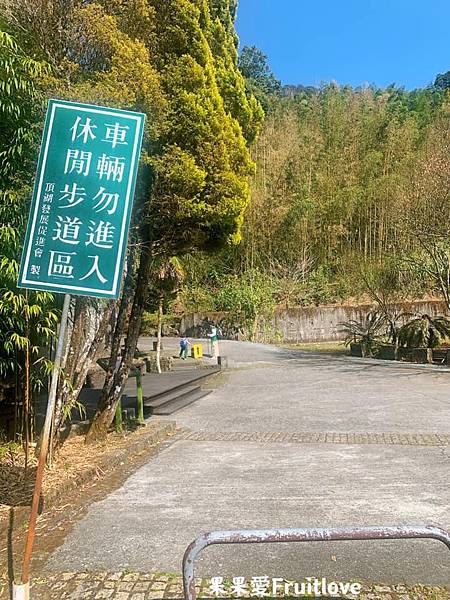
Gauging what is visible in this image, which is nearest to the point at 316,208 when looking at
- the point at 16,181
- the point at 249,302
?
the point at 249,302

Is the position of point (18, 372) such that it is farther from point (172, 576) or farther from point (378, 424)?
point (378, 424)

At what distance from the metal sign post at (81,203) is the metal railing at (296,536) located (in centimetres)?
118

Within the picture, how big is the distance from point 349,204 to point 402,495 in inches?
1054

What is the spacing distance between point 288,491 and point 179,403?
5.30 meters

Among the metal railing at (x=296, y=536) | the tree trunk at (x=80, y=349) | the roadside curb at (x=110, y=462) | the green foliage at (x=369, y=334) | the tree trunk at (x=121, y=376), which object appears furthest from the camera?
the green foliage at (x=369, y=334)

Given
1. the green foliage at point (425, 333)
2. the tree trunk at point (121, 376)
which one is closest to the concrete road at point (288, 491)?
the tree trunk at point (121, 376)

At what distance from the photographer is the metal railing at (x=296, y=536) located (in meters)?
2.18

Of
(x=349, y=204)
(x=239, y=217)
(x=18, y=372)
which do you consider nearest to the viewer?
(x=18, y=372)

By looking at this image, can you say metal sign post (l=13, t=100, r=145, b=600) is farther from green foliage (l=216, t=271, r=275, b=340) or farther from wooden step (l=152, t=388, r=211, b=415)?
green foliage (l=216, t=271, r=275, b=340)

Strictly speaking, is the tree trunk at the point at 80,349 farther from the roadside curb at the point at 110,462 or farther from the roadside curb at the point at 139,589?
the roadside curb at the point at 139,589

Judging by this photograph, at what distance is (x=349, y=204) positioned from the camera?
1187 inches

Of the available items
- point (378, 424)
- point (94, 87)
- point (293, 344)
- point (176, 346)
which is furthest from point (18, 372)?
point (293, 344)

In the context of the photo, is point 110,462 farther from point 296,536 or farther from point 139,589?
point 296,536

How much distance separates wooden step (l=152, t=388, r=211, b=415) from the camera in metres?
9.03
